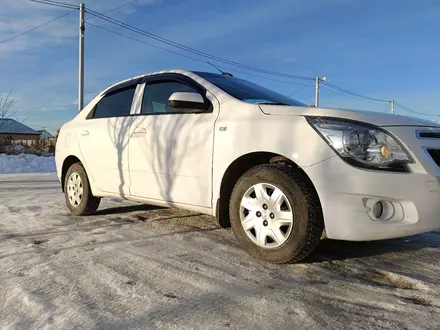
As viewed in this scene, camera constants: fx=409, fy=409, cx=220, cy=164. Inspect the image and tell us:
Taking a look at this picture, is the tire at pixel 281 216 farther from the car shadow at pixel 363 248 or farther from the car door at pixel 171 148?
the car door at pixel 171 148

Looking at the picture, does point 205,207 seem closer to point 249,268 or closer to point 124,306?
point 249,268

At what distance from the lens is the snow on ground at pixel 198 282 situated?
2.24m

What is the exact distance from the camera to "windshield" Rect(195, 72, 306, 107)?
151 inches

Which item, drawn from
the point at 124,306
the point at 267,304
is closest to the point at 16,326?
the point at 124,306

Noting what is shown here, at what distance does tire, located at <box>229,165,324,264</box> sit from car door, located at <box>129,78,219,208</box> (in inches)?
18.7

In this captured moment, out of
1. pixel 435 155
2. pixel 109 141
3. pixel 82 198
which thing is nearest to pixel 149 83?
pixel 109 141

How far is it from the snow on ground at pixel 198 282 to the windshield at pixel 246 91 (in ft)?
4.52

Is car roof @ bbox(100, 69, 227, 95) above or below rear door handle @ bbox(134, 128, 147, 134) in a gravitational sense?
above

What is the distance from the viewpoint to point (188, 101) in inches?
145

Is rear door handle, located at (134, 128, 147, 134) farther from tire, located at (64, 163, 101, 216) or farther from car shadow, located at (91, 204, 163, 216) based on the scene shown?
car shadow, located at (91, 204, 163, 216)

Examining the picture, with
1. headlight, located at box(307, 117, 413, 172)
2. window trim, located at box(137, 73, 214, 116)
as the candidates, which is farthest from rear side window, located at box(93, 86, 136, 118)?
headlight, located at box(307, 117, 413, 172)

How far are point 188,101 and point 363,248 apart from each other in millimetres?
2061

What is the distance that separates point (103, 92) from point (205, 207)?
2.48 meters

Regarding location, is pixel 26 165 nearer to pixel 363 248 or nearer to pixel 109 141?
pixel 109 141
